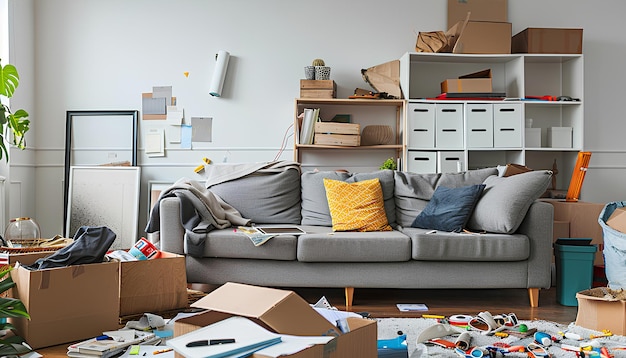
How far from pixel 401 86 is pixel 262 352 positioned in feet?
13.6

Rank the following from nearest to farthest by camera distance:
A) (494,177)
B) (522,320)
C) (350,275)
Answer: (522,320), (350,275), (494,177)

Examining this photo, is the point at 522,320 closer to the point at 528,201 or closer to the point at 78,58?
the point at 528,201

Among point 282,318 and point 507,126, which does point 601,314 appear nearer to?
point 282,318

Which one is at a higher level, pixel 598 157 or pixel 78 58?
pixel 78 58

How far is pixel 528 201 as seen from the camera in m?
3.53

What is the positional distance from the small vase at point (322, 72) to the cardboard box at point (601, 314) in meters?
2.89

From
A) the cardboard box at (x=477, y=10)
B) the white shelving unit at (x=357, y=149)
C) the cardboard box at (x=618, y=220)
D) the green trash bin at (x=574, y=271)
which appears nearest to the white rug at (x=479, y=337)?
the green trash bin at (x=574, y=271)

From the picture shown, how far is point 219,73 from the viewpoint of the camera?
17.3 ft

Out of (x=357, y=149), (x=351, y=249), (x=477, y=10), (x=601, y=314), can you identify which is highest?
(x=477, y=10)

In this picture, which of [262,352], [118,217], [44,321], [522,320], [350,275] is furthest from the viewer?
[118,217]

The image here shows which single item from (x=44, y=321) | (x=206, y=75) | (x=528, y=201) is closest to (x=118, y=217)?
(x=206, y=75)

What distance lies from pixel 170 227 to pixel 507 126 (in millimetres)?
2999

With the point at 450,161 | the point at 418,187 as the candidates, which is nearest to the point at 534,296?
the point at 418,187

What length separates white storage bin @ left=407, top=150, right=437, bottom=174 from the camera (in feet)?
16.9
